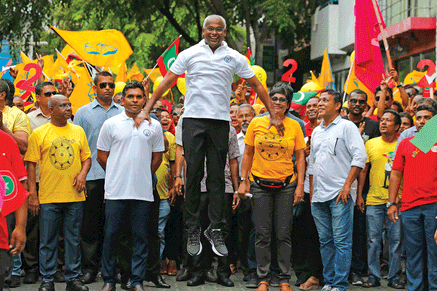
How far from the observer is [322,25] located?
88.4 ft

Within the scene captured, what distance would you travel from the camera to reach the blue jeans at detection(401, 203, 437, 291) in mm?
7551

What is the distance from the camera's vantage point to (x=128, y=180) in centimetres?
759

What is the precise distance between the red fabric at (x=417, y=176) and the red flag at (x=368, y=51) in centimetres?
331

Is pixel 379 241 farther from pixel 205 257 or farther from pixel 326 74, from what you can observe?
pixel 326 74

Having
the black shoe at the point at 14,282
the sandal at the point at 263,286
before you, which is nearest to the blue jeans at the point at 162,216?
the sandal at the point at 263,286

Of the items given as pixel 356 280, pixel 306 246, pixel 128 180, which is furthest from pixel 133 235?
pixel 356 280

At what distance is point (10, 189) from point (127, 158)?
2923 mm

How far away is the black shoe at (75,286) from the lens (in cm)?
762

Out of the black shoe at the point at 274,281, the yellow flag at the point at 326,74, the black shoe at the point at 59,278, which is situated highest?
the yellow flag at the point at 326,74

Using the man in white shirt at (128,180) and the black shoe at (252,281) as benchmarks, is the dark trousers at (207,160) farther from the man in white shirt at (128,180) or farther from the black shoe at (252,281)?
the black shoe at (252,281)

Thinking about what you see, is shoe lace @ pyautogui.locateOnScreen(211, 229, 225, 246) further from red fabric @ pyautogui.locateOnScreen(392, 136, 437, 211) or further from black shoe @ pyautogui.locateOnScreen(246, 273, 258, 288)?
red fabric @ pyautogui.locateOnScreen(392, 136, 437, 211)

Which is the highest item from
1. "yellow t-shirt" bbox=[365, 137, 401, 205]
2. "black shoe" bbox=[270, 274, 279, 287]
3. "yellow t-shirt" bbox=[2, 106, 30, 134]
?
"yellow t-shirt" bbox=[2, 106, 30, 134]

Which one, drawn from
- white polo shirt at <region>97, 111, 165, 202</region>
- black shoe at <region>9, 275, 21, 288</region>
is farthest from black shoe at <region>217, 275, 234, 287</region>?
black shoe at <region>9, 275, 21, 288</region>

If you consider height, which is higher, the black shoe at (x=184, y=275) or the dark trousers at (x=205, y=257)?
the dark trousers at (x=205, y=257)
